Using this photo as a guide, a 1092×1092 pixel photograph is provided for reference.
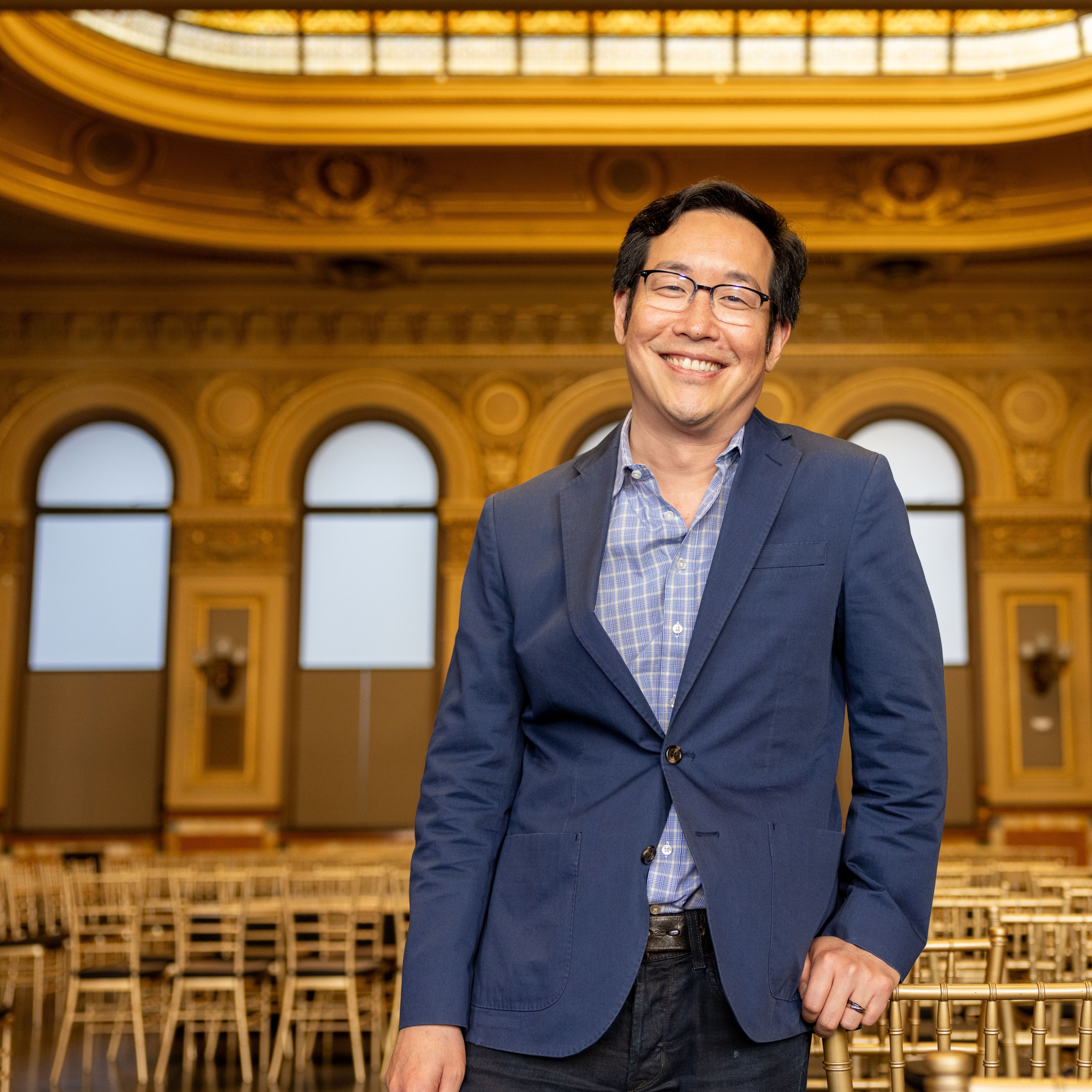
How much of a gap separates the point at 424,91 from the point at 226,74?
212 cm

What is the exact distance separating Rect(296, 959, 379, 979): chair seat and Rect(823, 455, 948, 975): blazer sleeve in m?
5.39

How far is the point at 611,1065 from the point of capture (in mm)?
1621

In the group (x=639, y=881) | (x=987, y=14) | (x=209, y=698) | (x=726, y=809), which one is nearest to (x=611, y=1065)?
(x=639, y=881)

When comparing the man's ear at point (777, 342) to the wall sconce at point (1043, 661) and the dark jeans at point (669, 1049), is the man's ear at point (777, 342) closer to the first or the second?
the dark jeans at point (669, 1049)

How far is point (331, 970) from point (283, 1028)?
17.9 inches

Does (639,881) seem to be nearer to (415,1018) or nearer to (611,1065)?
(611,1065)

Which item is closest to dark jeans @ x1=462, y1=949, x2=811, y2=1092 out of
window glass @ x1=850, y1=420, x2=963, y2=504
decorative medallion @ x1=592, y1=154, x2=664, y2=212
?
decorative medallion @ x1=592, y1=154, x2=664, y2=212

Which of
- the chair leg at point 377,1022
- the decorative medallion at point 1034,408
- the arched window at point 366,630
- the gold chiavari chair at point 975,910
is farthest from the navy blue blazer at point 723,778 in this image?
the decorative medallion at point 1034,408

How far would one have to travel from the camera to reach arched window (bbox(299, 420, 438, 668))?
1451 cm

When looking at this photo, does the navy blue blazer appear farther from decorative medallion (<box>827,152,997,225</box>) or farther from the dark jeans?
decorative medallion (<box>827,152,997,225</box>)

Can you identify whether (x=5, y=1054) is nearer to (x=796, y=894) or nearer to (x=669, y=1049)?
(x=669, y=1049)

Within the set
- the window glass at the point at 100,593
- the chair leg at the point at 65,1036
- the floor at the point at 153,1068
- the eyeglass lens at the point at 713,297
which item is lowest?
the floor at the point at 153,1068

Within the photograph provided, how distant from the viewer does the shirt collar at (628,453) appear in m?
1.87

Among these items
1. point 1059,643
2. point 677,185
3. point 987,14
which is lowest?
point 1059,643
